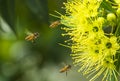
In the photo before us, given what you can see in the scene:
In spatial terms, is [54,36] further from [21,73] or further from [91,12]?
[91,12]

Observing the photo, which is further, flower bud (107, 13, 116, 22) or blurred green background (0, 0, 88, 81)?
blurred green background (0, 0, 88, 81)

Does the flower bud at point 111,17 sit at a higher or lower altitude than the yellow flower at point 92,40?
higher

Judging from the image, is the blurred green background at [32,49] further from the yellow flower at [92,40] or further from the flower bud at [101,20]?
the flower bud at [101,20]

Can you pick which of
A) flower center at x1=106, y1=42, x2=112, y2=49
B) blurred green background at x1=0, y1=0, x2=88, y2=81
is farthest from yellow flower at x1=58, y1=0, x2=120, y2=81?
blurred green background at x1=0, y1=0, x2=88, y2=81

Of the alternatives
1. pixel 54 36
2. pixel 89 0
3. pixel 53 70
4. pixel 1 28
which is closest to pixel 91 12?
pixel 89 0

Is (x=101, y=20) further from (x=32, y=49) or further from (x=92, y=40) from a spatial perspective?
(x=32, y=49)

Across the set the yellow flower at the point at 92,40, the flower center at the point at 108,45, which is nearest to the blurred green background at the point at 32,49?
the yellow flower at the point at 92,40

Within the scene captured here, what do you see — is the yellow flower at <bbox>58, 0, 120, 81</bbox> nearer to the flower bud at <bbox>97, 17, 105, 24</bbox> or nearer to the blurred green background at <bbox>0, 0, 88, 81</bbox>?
the flower bud at <bbox>97, 17, 105, 24</bbox>

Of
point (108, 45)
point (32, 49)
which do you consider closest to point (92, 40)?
point (108, 45)
